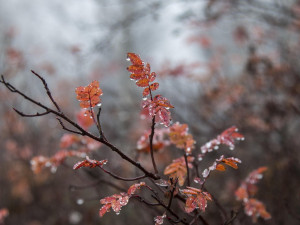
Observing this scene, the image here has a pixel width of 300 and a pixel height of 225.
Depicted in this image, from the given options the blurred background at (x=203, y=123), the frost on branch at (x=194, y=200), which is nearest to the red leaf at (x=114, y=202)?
the frost on branch at (x=194, y=200)

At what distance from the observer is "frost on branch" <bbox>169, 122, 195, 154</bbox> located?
1.47 m

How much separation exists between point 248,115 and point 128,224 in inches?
87.0

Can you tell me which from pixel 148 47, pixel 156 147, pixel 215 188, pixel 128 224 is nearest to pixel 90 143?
pixel 156 147

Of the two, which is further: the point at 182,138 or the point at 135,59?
the point at 182,138

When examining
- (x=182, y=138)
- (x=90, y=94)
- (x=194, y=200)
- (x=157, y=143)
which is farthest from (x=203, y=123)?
(x=90, y=94)

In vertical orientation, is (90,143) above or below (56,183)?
below

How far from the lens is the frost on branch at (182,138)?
4.82 feet

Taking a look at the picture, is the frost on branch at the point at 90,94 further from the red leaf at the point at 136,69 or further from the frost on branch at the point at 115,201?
the frost on branch at the point at 115,201

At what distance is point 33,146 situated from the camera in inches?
206

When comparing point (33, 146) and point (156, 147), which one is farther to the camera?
point (33, 146)

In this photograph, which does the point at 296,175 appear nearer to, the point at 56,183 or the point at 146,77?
the point at 146,77

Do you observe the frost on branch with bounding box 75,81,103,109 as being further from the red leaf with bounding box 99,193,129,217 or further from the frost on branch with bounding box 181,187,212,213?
the frost on branch with bounding box 181,187,212,213

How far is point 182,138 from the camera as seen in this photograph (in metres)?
1.48

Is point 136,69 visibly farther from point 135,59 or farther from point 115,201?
point 115,201
